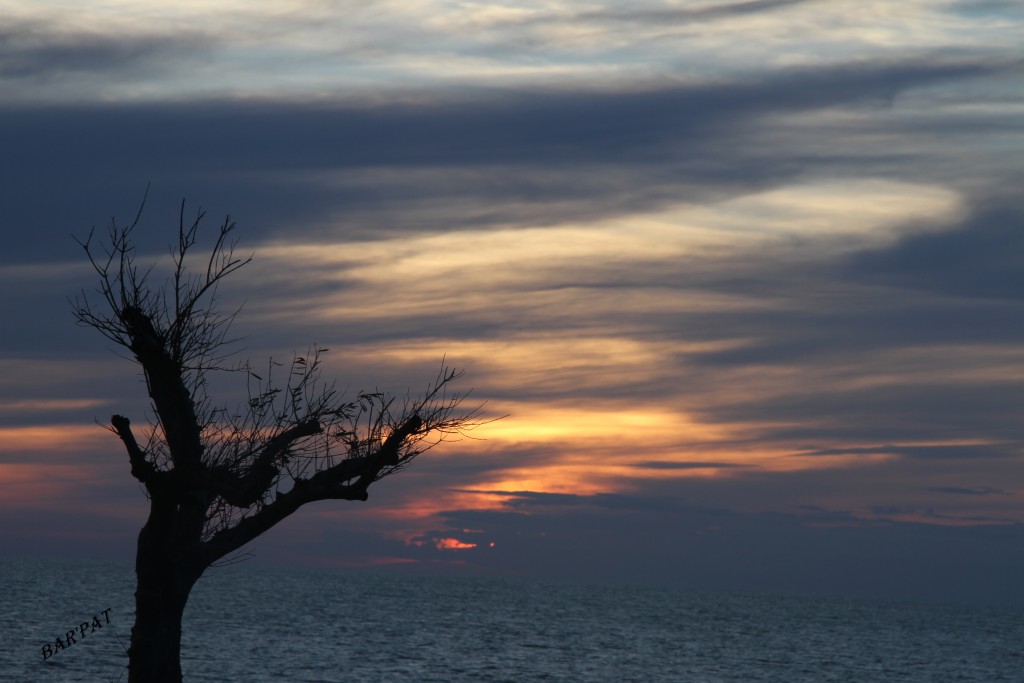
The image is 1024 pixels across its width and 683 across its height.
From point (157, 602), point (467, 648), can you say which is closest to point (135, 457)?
point (157, 602)

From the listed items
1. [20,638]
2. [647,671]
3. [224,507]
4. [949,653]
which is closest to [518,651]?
[647,671]

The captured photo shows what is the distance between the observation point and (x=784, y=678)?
307ft

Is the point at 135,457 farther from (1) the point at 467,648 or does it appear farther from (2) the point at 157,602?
(1) the point at 467,648

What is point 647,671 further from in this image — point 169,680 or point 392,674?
point 169,680

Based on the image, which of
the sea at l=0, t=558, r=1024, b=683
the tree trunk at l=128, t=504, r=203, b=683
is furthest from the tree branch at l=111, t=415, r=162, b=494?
the sea at l=0, t=558, r=1024, b=683

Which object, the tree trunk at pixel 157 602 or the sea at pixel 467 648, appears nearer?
the tree trunk at pixel 157 602

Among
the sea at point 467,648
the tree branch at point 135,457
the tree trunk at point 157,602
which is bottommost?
the sea at point 467,648

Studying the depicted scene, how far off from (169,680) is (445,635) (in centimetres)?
11047

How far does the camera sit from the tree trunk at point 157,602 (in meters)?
18.4

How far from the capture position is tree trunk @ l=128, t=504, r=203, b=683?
60.5 ft

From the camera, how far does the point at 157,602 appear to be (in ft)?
60.8

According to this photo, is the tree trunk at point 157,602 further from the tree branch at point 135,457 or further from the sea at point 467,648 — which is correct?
the sea at point 467,648

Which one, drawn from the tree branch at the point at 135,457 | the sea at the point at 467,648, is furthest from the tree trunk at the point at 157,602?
the sea at the point at 467,648

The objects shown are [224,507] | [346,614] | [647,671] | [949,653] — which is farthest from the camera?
[346,614]
